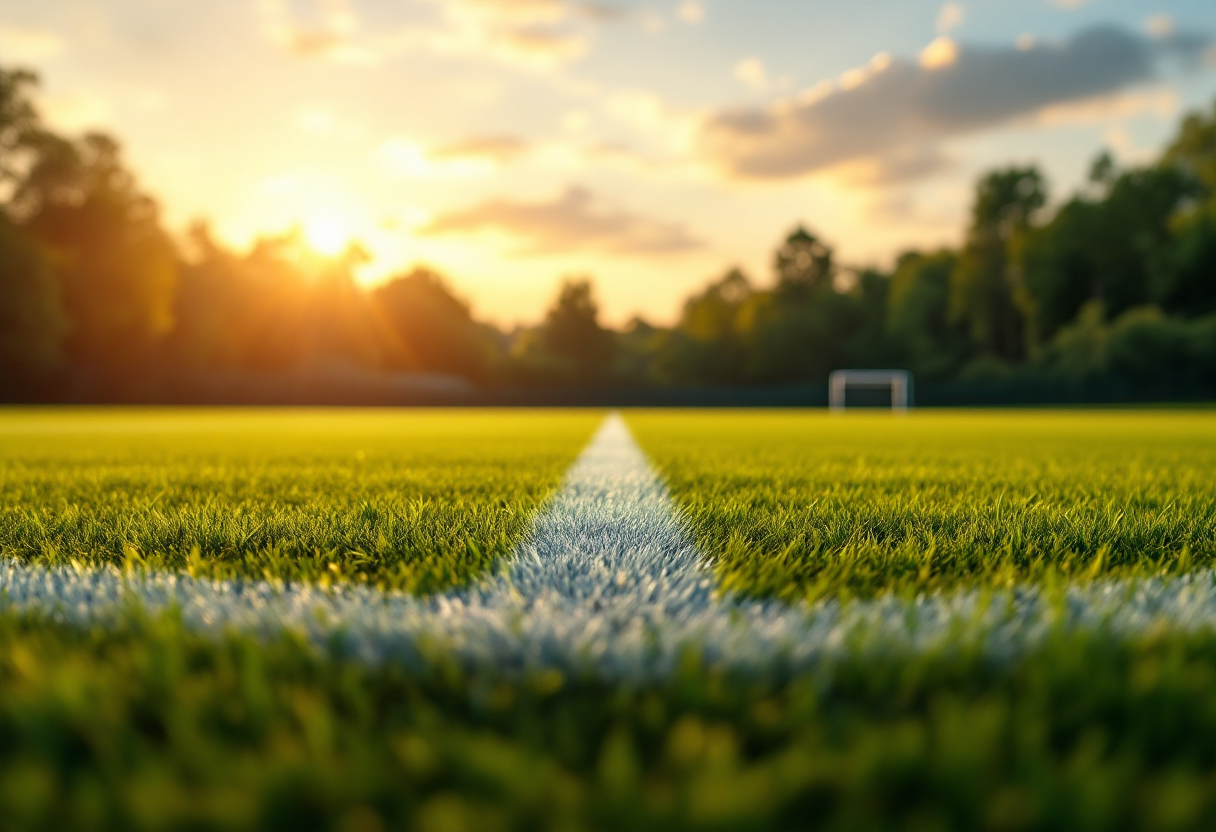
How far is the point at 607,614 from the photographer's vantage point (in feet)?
3.75

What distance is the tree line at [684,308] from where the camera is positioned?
32.5 metres

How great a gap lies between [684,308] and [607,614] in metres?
63.6

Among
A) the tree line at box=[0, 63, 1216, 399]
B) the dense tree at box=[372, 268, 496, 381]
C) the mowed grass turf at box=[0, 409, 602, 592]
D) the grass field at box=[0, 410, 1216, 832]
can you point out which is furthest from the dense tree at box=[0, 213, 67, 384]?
the grass field at box=[0, 410, 1216, 832]

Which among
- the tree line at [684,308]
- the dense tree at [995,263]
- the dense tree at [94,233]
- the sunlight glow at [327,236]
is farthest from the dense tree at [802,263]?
the dense tree at [94,233]

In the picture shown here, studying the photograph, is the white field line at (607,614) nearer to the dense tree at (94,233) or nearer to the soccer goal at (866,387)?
the soccer goal at (866,387)

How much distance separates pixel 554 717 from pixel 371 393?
1719 inches

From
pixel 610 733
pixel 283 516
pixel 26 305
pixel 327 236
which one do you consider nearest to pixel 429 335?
pixel 327 236

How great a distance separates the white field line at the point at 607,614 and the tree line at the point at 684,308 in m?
34.0

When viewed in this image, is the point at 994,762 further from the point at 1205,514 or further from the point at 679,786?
the point at 1205,514

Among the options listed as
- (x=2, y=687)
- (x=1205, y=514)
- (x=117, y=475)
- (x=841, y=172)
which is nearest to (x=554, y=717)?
(x=2, y=687)

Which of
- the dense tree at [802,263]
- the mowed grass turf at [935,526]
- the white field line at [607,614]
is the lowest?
the mowed grass turf at [935,526]

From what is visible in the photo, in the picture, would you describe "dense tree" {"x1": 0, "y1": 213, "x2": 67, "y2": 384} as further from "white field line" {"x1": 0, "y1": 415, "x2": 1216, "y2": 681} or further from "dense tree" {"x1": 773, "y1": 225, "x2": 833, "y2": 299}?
"dense tree" {"x1": 773, "y1": 225, "x2": 833, "y2": 299}

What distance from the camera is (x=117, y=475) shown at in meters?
3.90

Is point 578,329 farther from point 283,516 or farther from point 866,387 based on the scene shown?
point 283,516
